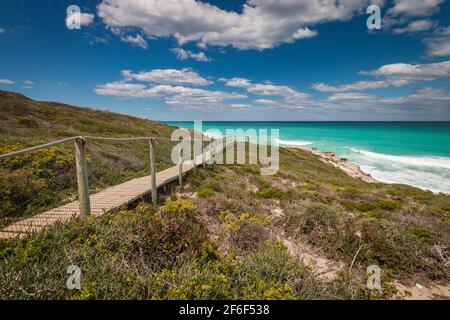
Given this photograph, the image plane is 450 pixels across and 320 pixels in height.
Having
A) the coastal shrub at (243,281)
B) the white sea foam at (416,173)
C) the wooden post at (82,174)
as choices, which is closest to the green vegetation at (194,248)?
the coastal shrub at (243,281)

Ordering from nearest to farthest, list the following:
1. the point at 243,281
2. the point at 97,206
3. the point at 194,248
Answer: the point at 243,281 → the point at 194,248 → the point at 97,206

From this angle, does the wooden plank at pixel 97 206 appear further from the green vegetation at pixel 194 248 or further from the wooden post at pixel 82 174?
the green vegetation at pixel 194 248

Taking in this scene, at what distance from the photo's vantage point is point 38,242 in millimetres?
2973

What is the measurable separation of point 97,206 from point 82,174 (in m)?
2.01

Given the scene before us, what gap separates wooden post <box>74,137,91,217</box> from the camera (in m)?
3.89

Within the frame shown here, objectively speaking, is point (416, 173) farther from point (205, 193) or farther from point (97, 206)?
point (97, 206)

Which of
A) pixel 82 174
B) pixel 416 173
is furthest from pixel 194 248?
pixel 416 173

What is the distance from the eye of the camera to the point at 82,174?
3994mm

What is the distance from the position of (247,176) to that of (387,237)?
28.4ft

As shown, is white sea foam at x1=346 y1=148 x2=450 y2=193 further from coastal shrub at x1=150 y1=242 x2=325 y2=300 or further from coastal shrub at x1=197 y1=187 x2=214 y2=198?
coastal shrub at x1=150 y1=242 x2=325 y2=300

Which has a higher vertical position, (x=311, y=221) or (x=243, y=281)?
(x=243, y=281)

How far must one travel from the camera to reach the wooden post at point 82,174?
12.8ft

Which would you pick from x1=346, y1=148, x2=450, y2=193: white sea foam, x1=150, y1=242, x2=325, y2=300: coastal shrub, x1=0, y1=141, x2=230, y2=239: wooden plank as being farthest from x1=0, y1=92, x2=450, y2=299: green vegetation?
x1=346, y1=148, x2=450, y2=193: white sea foam
